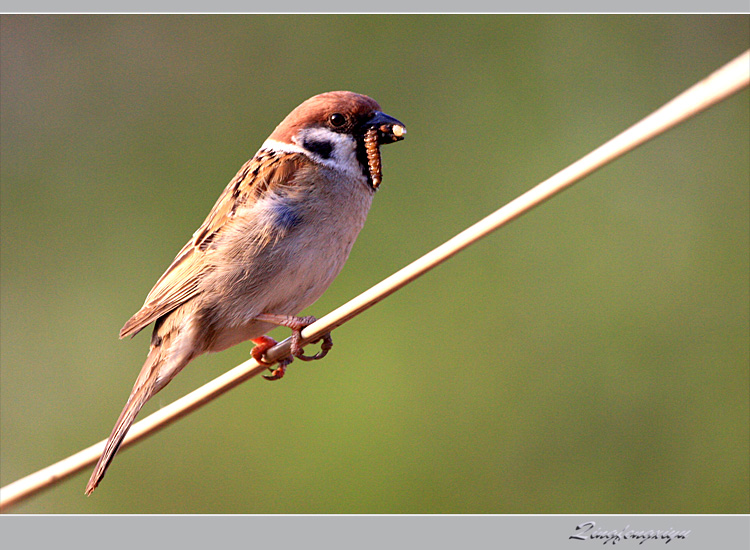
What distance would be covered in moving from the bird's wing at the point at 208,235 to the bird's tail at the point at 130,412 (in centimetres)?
12

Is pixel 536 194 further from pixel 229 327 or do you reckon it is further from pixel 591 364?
pixel 591 364

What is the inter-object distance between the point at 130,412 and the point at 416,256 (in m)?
1.84

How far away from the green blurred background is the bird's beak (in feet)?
4.36

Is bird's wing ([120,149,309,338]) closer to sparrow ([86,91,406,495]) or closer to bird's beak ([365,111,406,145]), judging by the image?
sparrow ([86,91,406,495])

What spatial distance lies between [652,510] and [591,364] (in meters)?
0.74

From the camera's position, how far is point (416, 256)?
12.1 feet

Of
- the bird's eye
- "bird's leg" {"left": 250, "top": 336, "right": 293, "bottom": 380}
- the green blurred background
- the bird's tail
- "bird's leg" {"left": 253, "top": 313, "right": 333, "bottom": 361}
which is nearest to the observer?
the bird's tail

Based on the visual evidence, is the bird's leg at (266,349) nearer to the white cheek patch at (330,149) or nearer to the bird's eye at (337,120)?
the white cheek patch at (330,149)

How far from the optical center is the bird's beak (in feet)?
7.83

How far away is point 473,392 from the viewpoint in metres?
3.59

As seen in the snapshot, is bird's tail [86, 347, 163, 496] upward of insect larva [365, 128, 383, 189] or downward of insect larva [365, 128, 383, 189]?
downward

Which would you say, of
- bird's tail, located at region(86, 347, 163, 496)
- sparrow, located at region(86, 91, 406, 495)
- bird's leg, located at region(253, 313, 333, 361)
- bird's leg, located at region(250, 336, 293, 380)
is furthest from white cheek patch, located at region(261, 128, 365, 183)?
bird's tail, located at region(86, 347, 163, 496)

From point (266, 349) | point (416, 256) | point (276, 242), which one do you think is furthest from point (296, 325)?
point (416, 256)

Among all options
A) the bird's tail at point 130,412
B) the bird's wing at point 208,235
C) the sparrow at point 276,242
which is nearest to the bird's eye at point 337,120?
the sparrow at point 276,242
